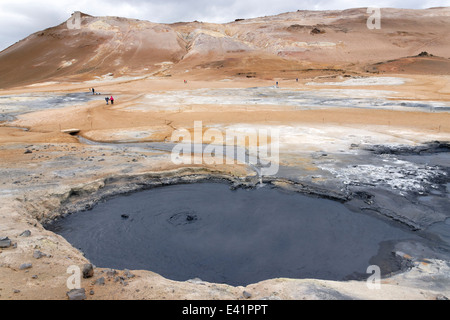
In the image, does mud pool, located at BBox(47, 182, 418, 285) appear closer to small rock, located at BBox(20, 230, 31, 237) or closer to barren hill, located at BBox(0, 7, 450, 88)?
small rock, located at BBox(20, 230, 31, 237)

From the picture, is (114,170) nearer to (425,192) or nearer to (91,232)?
(91,232)

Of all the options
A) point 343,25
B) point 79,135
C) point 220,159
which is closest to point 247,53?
point 343,25

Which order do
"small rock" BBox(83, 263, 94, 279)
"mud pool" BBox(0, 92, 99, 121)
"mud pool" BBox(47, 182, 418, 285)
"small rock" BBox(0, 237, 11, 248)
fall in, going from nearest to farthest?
"small rock" BBox(83, 263, 94, 279) → "small rock" BBox(0, 237, 11, 248) → "mud pool" BBox(47, 182, 418, 285) → "mud pool" BBox(0, 92, 99, 121)

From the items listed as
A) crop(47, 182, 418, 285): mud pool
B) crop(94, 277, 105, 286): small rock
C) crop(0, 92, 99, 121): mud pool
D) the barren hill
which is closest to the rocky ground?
crop(94, 277, 105, 286): small rock

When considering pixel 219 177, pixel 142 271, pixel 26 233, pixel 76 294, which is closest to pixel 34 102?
pixel 219 177

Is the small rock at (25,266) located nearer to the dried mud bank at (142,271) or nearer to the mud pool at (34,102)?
the dried mud bank at (142,271)

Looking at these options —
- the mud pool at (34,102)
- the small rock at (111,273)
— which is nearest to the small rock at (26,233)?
the small rock at (111,273)
